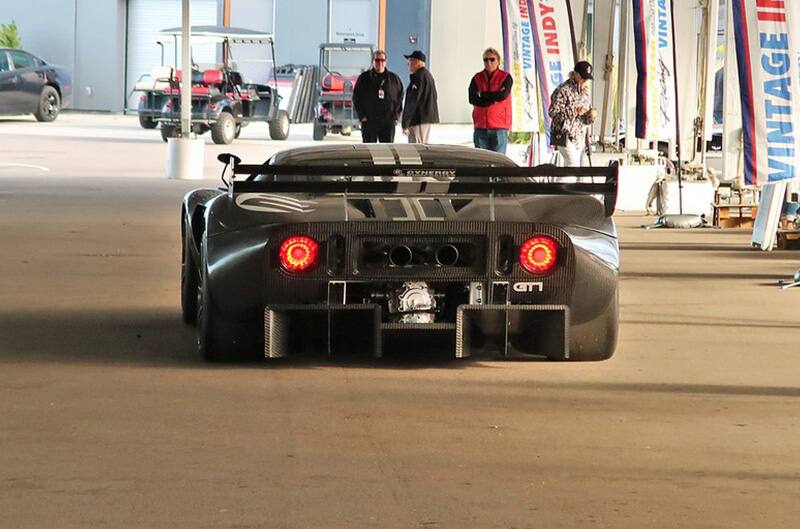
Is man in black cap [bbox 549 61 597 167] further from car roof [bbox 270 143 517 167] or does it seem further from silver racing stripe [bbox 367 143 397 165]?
silver racing stripe [bbox 367 143 397 165]

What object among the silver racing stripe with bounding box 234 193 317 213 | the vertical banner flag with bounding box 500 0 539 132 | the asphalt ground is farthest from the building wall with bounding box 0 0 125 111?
the silver racing stripe with bounding box 234 193 317 213

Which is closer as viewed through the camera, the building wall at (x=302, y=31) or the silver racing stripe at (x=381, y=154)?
the silver racing stripe at (x=381, y=154)

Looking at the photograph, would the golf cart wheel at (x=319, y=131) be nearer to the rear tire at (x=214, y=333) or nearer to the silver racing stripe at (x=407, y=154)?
the silver racing stripe at (x=407, y=154)

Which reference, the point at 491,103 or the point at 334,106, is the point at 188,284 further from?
the point at 334,106

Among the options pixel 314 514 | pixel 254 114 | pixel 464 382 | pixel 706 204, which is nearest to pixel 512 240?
pixel 464 382

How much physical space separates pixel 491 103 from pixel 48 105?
2132 cm

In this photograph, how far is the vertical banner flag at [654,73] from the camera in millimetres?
17391

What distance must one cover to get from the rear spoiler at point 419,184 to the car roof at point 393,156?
53cm

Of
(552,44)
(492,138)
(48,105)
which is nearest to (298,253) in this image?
(492,138)

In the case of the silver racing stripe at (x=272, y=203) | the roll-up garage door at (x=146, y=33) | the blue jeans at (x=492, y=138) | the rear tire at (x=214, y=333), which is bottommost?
the rear tire at (x=214, y=333)

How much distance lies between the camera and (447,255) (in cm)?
636

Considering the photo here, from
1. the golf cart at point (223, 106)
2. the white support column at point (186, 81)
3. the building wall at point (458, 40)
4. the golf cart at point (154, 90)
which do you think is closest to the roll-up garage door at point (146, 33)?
the building wall at point (458, 40)

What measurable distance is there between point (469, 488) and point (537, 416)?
118cm

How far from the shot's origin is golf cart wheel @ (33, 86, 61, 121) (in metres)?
35.7
